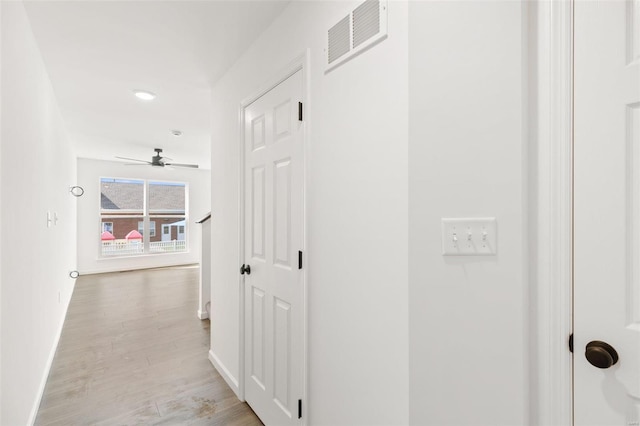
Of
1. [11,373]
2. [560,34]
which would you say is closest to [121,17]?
[11,373]

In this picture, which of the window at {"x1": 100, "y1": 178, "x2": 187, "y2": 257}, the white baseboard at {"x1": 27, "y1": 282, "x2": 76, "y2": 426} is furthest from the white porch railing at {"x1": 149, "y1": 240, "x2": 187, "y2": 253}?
the white baseboard at {"x1": 27, "y1": 282, "x2": 76, "y2": 426}

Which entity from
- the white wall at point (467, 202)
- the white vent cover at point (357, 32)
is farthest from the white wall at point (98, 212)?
the white wall at point (467, 202)

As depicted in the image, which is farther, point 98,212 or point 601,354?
point 98,212

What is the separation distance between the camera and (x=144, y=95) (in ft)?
9.52

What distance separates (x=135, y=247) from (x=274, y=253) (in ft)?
21.0

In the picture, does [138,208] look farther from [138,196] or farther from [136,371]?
[136,371]

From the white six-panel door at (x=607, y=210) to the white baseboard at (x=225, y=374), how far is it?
80.9 inches

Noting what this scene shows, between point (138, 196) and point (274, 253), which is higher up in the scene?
point (138, 196)

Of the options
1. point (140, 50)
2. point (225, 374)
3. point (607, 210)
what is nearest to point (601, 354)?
point (607, 210)

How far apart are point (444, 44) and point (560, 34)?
12.3 inches

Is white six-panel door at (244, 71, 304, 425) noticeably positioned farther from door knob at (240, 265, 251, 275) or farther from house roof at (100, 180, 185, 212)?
house roof at (100, 180, 185, 212)

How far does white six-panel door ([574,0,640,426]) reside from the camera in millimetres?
784

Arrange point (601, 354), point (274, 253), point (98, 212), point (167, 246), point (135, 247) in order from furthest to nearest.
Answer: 1. point (167, 246)
2. point (135, 247)
3. point (98, 212)
4. point (274, 253)
5. point (601, 354)

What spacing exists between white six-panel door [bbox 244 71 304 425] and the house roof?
5984mm
